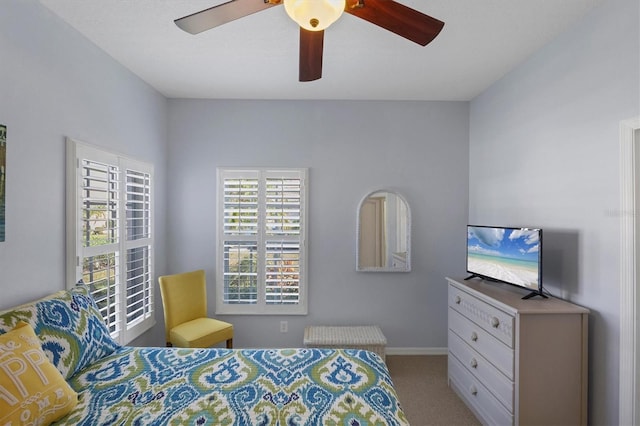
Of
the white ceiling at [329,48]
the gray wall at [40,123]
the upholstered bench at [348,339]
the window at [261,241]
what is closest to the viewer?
the gray wall at [40,123]

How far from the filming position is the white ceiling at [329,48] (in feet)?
6.37

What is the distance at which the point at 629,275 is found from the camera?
1.73 m

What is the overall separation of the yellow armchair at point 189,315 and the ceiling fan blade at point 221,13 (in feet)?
7.35

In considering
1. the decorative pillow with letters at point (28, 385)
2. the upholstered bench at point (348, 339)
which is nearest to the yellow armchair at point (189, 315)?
the upholstered bench at point (348, 339)

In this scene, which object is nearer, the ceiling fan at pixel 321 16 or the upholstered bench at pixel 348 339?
the ceiling fan at pixel 321 16

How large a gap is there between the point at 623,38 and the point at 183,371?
3.04 m

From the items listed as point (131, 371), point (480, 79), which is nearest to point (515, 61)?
point (480, 79)

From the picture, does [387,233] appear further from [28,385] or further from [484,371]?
[28,385]

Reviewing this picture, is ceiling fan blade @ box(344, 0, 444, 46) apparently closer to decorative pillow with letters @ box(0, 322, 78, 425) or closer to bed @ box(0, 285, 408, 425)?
bed @ box(0, 285, 408, 425)

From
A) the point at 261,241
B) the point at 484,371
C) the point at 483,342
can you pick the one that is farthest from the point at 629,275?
the point at 261,241

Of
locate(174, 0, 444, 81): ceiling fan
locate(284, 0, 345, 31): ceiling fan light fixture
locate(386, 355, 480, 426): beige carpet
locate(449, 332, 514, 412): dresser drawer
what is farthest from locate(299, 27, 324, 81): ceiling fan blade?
locate(386, 355, 480, 426): beige carpet

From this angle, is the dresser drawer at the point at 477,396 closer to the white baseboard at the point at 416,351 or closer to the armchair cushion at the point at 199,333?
the white baseboard at the point at 416,351

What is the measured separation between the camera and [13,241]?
5.62 feet

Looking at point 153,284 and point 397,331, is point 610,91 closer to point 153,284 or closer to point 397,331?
point 397,331
